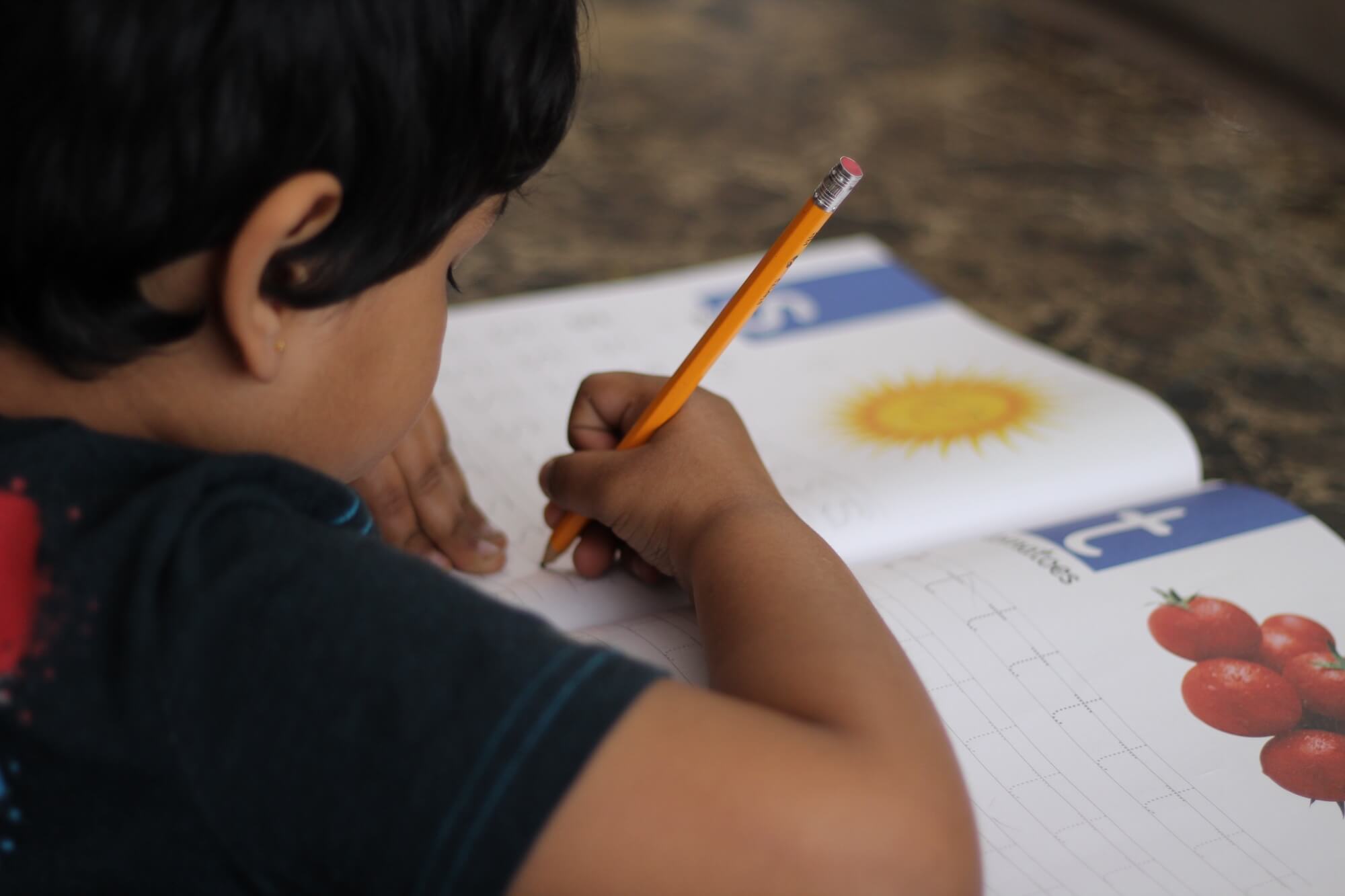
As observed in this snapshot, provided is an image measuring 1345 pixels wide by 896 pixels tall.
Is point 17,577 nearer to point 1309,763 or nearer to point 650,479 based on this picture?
point 650,479

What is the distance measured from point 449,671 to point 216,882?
0.10 metres

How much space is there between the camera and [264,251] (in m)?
0.37

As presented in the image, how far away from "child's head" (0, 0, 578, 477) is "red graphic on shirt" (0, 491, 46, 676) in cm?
5

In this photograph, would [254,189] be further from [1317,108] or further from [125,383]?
[1317,108]

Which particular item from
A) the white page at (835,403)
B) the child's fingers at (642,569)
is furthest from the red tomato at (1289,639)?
the child's fingers at (642,569)

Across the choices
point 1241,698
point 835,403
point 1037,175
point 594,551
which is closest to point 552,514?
point 594,551

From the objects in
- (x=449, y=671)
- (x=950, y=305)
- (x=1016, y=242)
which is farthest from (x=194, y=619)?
(x=1016, y=242)

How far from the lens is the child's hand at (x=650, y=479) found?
0.50 meters

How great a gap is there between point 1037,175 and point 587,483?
613mm

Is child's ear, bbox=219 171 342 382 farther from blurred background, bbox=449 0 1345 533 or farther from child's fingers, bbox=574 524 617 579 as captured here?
blurred background, bbox=449 0 1345 533

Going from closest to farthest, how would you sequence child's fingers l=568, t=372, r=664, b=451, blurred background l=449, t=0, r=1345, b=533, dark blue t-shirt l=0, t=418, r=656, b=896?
1. dark blue t-shirt l=0, t=418, r=656, b=896
2. child's fingers l=568, t=372, r=664, b=451
3. blurred background l=449, t=0, r=1345, b=533

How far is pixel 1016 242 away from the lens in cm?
90

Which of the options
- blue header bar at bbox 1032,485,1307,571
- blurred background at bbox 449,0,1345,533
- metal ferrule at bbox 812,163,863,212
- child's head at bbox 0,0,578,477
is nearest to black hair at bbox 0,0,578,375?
child's head at bbox 0,0,578,477

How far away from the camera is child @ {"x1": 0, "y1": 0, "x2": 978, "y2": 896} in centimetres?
35
